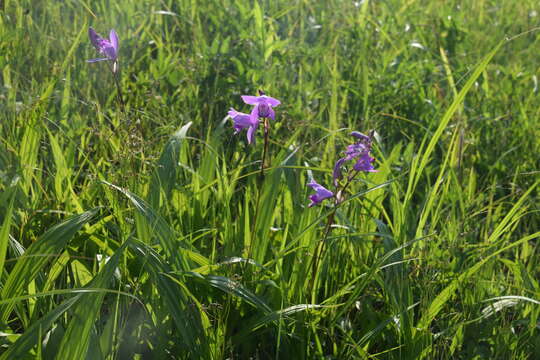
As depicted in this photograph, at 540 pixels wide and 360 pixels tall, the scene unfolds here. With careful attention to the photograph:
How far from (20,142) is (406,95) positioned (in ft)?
5.75

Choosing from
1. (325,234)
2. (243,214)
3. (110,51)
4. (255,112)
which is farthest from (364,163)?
(110,51)

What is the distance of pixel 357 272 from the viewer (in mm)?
1896

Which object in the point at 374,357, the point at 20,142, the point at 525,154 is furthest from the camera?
the point at 525,154

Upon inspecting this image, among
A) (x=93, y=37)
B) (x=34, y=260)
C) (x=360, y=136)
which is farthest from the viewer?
(x=93, y=37)

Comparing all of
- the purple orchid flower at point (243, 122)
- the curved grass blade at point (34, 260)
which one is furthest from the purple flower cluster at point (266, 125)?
the curved grass blade at point (34, 260)

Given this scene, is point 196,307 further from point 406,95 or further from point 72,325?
point 406,95

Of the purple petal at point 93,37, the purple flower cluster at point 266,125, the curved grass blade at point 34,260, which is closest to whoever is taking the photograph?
the curved grass blade at point 34,260

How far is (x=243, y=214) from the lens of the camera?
6.07ft

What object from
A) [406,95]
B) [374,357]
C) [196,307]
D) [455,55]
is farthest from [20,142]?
[455,55]

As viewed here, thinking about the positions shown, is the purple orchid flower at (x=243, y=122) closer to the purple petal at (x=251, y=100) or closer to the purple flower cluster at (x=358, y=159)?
the purple petal at (x=251, y=100)

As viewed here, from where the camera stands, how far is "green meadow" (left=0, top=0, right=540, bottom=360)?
60.2 inches

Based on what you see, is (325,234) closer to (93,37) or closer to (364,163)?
(364,163)

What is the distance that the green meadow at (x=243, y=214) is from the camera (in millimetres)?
1528

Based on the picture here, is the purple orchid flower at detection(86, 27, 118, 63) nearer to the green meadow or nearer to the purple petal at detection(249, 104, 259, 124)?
the green meadow
